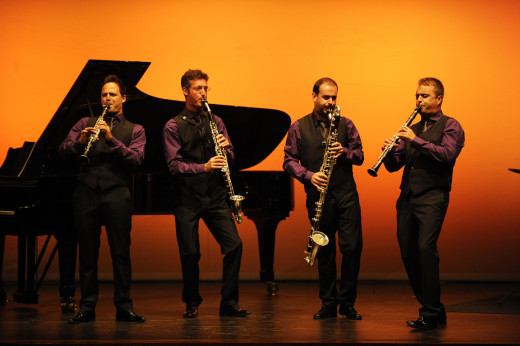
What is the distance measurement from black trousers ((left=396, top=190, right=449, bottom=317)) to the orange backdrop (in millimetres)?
2423

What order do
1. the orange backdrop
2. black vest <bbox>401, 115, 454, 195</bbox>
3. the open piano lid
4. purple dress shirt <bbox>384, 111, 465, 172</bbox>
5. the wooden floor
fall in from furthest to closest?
the orange backdrop → the open piano lid → black vest <bbox>401, 115, 454, 195</bbox> → purple dress shirt <bbox>384, 111, 465, 172</bbox> → the wooden floor


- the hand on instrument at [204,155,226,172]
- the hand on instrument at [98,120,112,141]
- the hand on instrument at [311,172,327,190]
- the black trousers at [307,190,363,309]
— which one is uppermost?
the hand on instrument at [98,120,112,141]

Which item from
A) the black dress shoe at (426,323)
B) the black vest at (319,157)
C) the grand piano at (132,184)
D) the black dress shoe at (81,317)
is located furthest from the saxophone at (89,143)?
the black dress shoe at (426,323)

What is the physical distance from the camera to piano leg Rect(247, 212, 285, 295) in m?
5.64

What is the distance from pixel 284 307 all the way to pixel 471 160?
2.56 metres

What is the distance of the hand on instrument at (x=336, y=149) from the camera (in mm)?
4293

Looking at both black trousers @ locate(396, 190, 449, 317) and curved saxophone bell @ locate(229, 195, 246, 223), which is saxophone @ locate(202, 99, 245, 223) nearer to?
curved saxophone bell @ locate(229, 195, 246, 223)

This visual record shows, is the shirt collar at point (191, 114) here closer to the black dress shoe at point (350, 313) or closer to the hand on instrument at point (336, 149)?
the hand on instrument at point (336, 149)

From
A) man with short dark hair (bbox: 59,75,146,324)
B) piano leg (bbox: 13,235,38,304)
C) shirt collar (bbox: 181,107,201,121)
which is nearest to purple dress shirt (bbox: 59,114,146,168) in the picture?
man with short dark hair (bbox: 59,75,146,324)

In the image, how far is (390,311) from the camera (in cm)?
489

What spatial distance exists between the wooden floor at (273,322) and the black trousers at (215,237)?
0.74 ft

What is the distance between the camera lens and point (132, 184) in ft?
16.3

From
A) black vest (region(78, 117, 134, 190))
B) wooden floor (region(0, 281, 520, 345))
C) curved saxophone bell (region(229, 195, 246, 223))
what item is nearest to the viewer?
wooden floor (region(0, 281, 520, 345))

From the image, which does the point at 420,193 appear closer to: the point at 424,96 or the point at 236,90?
the point at 424,96
